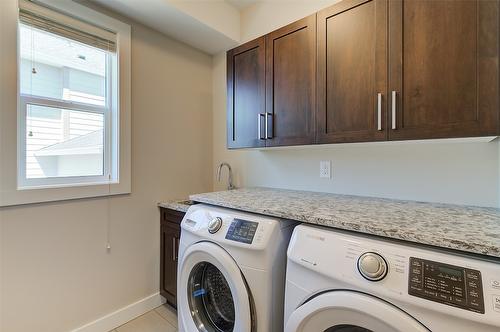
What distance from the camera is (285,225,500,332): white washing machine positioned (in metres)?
0.66

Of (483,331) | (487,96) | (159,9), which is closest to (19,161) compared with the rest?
(159,9)

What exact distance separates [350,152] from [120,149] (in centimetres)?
168

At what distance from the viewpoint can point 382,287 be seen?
2.52ft

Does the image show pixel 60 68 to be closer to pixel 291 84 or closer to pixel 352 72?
pixel 291 84

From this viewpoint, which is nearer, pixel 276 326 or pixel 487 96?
pixel 487 96

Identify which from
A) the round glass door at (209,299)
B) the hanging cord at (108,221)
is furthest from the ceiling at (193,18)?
the round glass door at (209,299)

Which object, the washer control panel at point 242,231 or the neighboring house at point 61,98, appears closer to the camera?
the washer control panel at point 242,231

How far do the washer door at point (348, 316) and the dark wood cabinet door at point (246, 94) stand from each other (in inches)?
43.5

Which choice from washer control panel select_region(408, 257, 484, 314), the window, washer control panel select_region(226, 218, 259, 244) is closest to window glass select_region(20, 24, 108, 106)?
the window

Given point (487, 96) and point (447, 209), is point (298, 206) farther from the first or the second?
point (487, 96)

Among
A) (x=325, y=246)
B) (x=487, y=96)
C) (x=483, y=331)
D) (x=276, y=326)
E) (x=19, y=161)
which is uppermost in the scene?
(x=487, y=96)

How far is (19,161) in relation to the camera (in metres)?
1.44

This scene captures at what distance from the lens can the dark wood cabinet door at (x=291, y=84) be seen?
149 centimetres

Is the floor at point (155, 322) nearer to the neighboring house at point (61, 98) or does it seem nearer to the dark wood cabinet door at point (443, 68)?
the neighboring house at point (61, 98)
